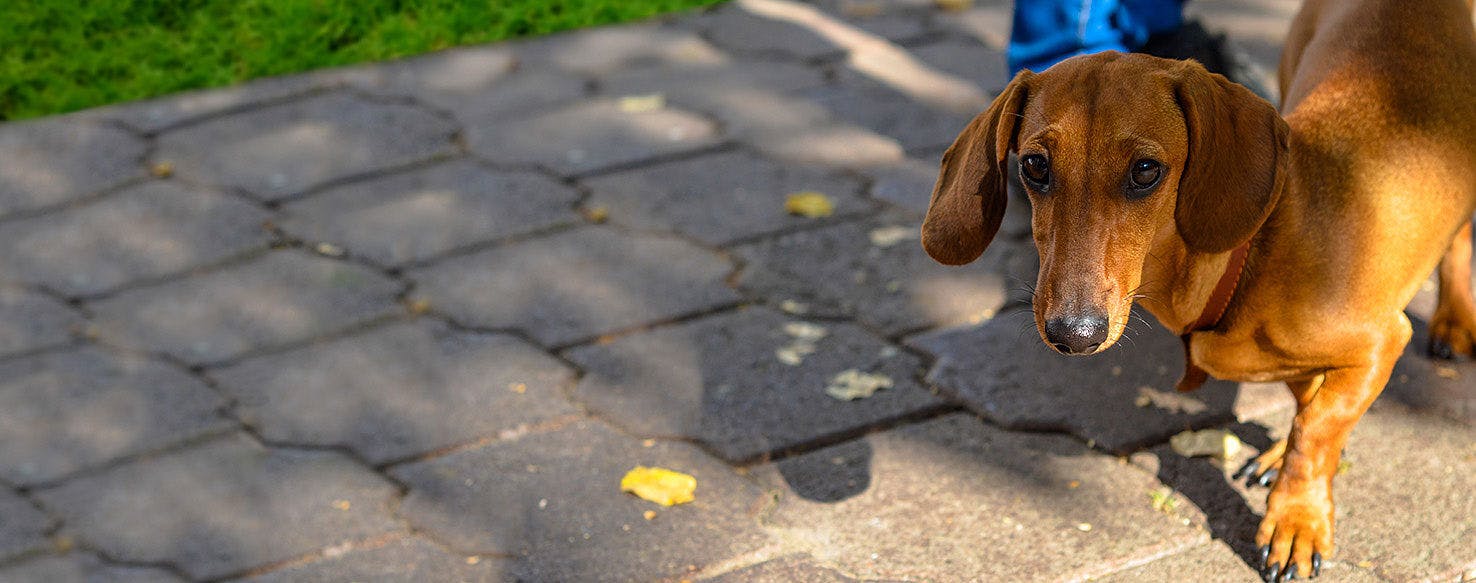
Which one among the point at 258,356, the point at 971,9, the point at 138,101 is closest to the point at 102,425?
the point at 258,356

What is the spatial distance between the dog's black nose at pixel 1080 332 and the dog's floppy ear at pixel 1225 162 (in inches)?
9.3

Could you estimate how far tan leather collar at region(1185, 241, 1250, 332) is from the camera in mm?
2133

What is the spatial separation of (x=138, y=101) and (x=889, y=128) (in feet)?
7.10

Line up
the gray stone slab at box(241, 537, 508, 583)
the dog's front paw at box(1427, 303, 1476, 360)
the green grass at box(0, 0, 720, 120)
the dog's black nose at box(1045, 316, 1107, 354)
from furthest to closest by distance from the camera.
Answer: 1. the green grass at box(0, 0, 720, 120)
2. the dog's front paw at box(1427, 303, 1476, 360)
3. the gray stone slab at box(241, 537, 508, 583)
4. the dog's black nose at box(1045, 316, 1107, 354)

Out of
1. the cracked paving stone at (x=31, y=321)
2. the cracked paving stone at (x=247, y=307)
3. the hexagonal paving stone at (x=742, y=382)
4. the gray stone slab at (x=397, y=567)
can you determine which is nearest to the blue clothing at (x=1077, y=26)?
the hexagonal paving stone at (x=742, y=382)

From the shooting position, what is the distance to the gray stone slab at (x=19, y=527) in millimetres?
2588

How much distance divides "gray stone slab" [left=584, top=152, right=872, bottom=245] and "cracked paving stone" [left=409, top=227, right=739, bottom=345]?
0.33 feet

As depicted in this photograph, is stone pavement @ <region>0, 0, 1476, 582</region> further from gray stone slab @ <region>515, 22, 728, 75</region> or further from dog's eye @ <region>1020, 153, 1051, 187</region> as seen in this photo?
dog's eye @ <region>1020, 153, 1051, 187</region>

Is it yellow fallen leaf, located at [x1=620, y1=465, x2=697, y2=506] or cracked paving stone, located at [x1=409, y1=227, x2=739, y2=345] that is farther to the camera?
cracked paving stone, located at [x1=409, y1=227, x2=739, y2=345]

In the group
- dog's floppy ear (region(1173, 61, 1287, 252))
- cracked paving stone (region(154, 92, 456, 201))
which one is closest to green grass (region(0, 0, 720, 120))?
cracked paving stone (region(154, 92, 456, 201))

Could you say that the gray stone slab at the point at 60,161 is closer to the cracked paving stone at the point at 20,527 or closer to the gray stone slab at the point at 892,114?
the cracked paving stone at the point at 20,527

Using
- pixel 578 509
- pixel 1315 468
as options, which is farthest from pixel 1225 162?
pixel 578 509

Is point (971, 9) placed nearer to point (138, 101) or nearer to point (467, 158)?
point (467, 158)

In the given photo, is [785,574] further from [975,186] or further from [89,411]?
[89,411]
